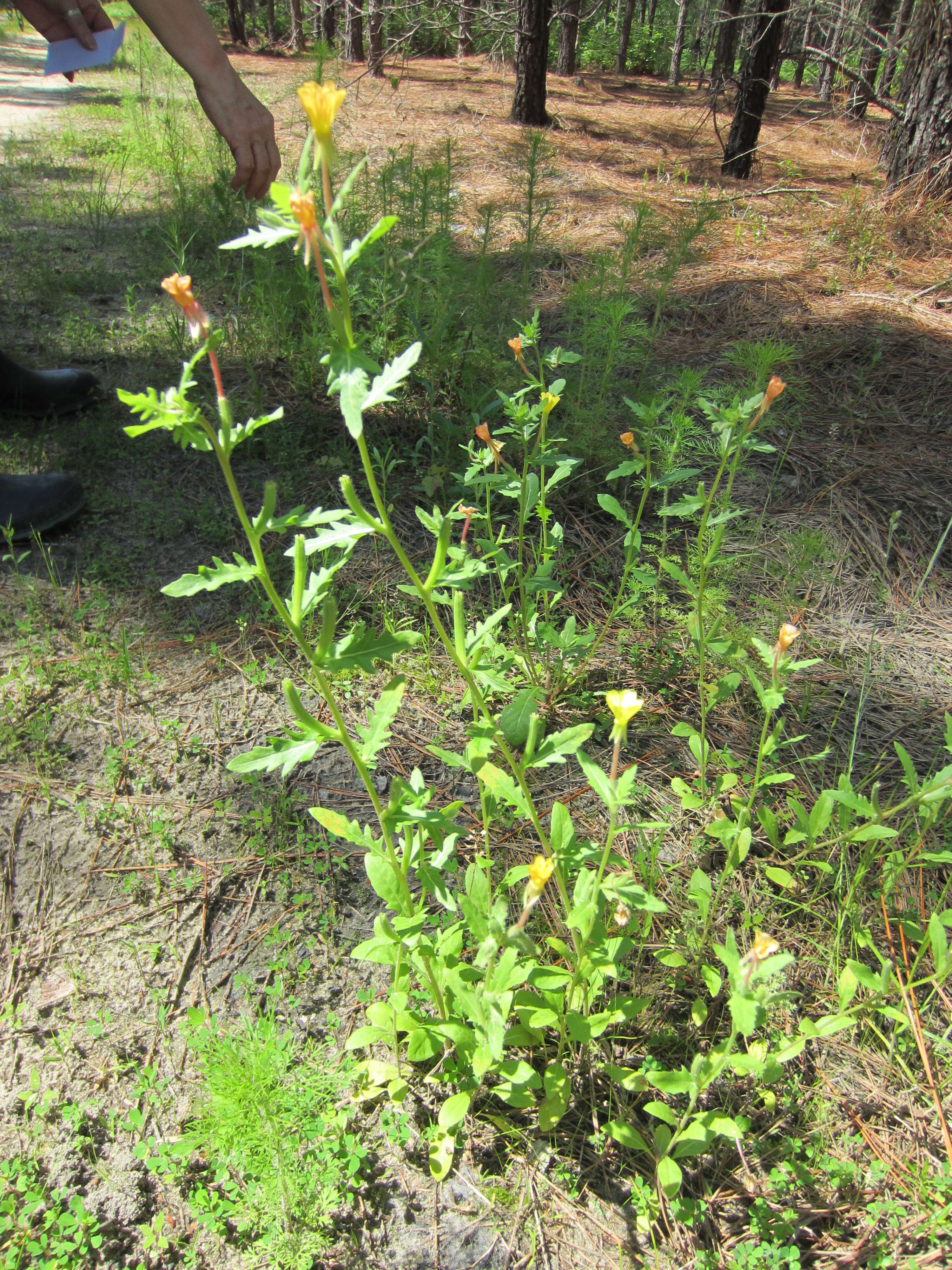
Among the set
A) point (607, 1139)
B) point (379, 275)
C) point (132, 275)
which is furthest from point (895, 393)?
point (132, 275)

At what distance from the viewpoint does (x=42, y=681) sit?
6.88ft

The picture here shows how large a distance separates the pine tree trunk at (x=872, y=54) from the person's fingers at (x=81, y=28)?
3.91 metres

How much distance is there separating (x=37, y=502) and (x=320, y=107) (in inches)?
82.3

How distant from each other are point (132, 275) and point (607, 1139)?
427 cm

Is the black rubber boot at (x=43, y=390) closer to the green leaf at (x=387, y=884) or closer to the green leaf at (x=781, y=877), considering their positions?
the green leaf at (x=387, y=884)

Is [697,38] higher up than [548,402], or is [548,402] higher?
[697,38]

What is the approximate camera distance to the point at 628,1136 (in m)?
1.24

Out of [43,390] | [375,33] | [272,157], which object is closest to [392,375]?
[272,157]

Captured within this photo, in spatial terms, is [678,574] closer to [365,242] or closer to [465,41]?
[365,242]

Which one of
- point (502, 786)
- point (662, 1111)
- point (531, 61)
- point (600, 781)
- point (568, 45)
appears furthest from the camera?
point (568, 45)

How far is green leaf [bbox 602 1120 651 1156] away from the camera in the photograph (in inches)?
48.8

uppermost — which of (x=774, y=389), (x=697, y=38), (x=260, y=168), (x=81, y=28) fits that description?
(x=697, y=38)

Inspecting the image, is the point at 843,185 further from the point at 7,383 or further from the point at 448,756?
the point at 448,756

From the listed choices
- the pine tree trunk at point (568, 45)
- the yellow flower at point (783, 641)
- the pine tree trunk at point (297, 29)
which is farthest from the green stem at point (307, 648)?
the pine tree trunk at point (297, 29)
